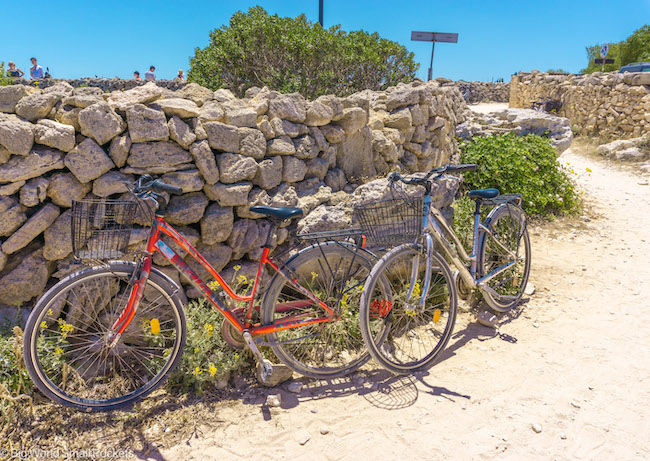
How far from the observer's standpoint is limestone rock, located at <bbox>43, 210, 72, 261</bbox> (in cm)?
302

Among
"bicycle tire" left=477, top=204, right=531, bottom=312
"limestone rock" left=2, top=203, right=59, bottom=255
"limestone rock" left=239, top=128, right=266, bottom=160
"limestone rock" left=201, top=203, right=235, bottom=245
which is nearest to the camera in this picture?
"limestone rock" left=2, top=203, right=59, bottom=255

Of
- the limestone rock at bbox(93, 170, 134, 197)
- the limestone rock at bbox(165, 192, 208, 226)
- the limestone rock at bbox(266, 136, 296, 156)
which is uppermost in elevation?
the limestone rock at bbox(266, 136, 296, 156)

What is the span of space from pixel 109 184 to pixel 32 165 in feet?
1.60

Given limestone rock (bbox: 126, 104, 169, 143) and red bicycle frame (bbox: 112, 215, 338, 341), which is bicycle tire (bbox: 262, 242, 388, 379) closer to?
red bicycle frame (bbox: 112, 215, 338, 341)

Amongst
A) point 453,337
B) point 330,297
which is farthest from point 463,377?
point 330,297

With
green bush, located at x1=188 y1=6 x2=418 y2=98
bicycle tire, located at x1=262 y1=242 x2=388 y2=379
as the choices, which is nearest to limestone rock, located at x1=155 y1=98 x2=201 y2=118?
bicycle tire, located at x1=262 y1=242 x2=388 y2=379

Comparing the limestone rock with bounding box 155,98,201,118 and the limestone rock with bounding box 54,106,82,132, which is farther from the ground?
the limestone rock with bounding box 155,98,201,118

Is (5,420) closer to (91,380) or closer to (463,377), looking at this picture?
(91,380)

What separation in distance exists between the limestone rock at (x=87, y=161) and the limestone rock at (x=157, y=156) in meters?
0.20

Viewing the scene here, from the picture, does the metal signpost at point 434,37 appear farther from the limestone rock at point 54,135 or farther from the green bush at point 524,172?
the limestone rock at point 54,135

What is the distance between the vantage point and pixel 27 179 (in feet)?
9.65

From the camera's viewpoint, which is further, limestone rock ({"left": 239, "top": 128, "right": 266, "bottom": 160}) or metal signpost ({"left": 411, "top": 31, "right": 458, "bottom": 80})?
metal signpost ({"left": 411, "top": 31, "right": 458, "bottom": 80})

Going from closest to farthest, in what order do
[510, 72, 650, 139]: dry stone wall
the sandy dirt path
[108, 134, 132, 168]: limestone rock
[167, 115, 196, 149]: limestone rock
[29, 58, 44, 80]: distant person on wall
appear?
the sandy dirt path < [108, 134, 132, 168]: limestone rock < [167, 115, 196, 149]: limestone rock < [29, 58, 44, 80]: distant person on wall < [510, 72, 650, 139]: dry stone wall

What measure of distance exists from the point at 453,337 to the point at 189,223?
2508 millimetres
